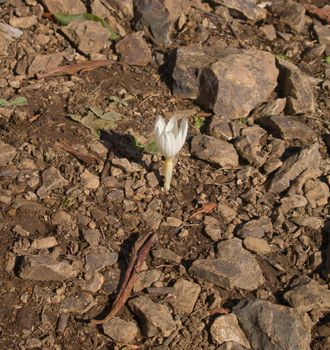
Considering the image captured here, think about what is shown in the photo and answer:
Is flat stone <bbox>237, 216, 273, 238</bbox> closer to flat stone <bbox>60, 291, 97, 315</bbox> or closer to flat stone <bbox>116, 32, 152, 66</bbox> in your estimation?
flat stone <bbox>60, 291, 97, 315</bbox>

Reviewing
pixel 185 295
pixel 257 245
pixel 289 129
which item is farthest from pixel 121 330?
pixel 289 129

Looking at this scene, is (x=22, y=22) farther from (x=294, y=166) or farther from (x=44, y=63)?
(x=294, y=166)

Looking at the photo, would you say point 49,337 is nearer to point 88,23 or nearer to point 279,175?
point 279,175

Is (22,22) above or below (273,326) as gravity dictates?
above

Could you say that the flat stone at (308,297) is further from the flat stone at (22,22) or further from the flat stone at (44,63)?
the flat stone at (22,22)

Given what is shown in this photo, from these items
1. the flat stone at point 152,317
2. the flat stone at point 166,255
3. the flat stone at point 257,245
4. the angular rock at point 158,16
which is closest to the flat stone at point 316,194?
the flat stone at point 257,245

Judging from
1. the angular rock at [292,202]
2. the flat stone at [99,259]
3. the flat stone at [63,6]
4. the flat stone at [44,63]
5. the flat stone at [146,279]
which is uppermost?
the flat stone at [63,6]
